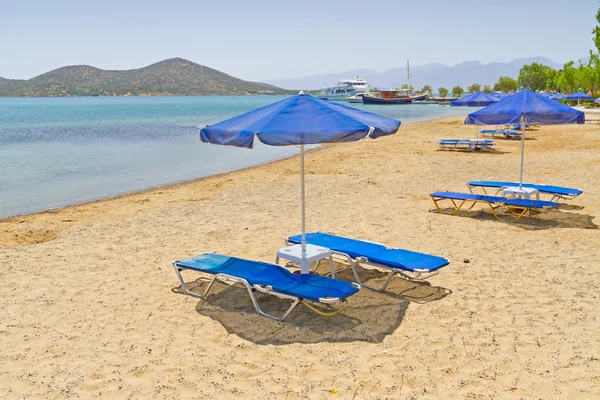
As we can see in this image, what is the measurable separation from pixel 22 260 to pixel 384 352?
5.16 metres

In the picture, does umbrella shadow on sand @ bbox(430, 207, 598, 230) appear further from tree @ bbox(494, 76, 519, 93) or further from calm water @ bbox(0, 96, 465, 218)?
tree @ bbox(494, 76, 519, 93)

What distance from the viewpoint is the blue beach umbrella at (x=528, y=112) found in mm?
8047

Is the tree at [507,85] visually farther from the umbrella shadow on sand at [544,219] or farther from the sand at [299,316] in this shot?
the sand at [299,316]

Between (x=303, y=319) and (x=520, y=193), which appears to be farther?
(x=520, y=193)

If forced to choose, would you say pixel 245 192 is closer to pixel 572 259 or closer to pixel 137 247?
pixel 137 247

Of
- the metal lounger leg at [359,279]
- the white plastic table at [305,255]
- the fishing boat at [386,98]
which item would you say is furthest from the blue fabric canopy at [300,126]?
the fishing boat at [386,98]

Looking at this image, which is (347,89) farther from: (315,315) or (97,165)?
(315,315)

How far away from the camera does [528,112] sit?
26.6 feet

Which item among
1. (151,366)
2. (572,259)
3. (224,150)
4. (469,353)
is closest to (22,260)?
(151,366)

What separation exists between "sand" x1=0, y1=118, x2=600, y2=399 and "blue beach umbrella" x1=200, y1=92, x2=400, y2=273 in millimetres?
1696

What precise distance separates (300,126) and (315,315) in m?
1.81

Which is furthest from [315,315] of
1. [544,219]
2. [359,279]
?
[544,219]

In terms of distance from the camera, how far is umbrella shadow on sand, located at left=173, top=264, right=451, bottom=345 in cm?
464

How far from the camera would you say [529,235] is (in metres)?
7.63
